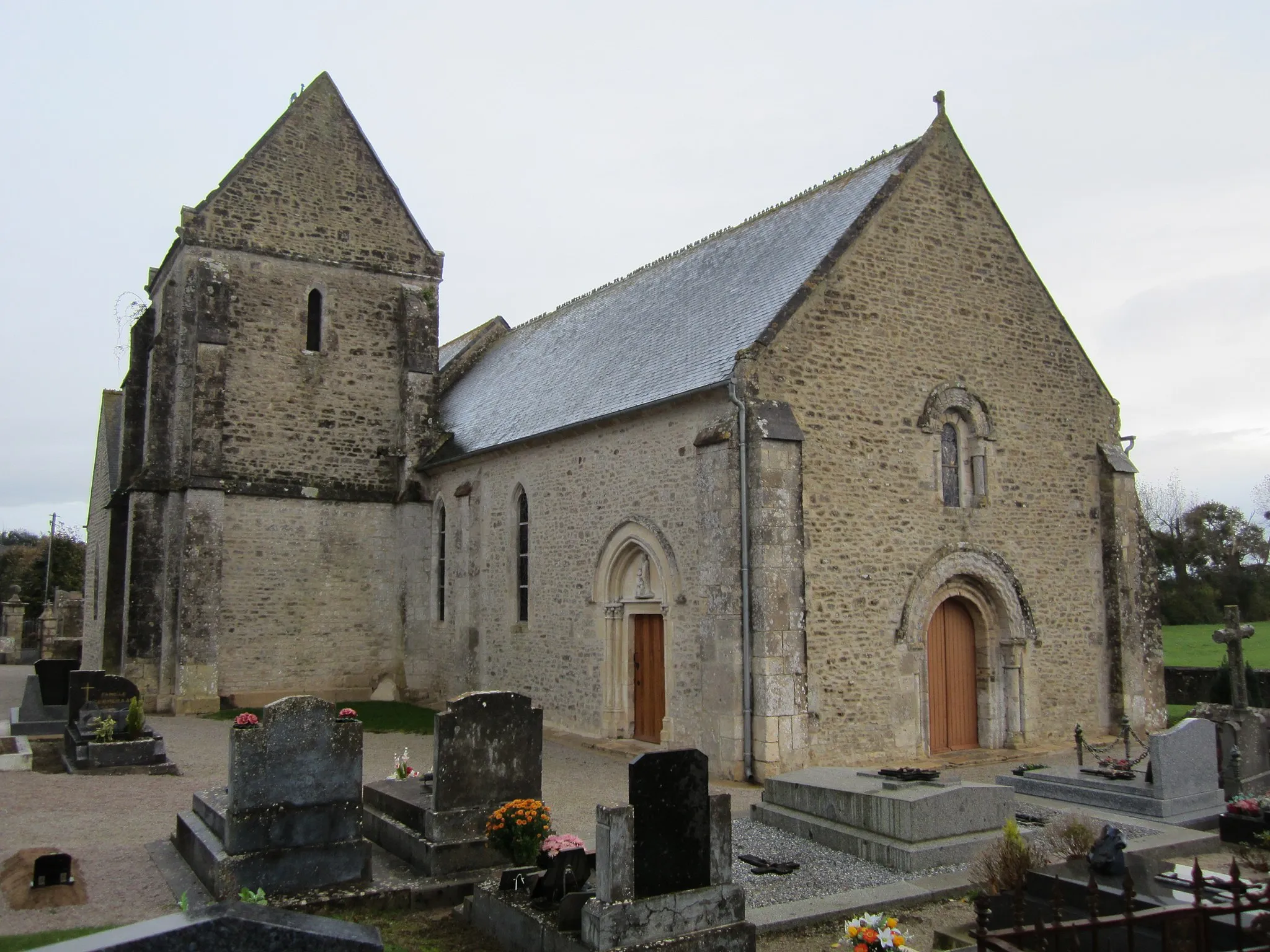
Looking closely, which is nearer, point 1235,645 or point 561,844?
point 561,844

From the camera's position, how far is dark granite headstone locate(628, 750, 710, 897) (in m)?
6.29

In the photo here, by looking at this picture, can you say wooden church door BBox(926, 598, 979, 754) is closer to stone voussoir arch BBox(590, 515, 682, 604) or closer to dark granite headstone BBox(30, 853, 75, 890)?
stone voussoir arch BBox(590, 515, 682, 604)

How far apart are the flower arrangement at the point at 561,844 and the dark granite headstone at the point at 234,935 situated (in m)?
3.68

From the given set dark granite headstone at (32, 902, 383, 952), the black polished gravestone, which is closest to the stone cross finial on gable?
dark granite headstone at (32, 902, 383, 952)

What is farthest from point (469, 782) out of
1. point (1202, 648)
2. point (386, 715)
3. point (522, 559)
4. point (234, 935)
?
point (1202, 648)

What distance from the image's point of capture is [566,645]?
1695 centimetres

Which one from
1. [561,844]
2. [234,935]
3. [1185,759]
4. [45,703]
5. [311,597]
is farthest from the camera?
[311,597]

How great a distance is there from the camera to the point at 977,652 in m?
15.4

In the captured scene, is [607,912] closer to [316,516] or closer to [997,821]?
[997,821]

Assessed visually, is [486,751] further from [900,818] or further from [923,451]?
[923,451]

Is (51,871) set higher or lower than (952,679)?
lower

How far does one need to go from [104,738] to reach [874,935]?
11670 millimetres

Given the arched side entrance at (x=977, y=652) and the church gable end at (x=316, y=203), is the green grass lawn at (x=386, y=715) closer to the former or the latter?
the arched side entrance at (x=977, y=652)

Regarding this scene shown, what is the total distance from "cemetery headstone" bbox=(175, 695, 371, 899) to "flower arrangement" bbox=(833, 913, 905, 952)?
4.13 meters
